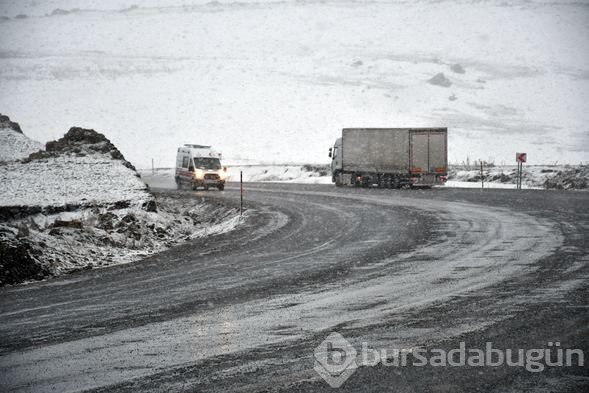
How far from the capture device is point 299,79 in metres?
104

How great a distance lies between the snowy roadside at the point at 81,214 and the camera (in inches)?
475

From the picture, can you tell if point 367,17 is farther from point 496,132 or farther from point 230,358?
point 230,358

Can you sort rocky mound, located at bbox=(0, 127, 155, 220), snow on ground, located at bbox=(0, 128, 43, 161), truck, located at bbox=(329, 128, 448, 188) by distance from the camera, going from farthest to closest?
truck, located at bbox=(329, 128, 448, 188) → snow on ground, located at bbox=(0, 128, 43, 161) → rocky mound, located at bbox=(0, 127, 155, 220)

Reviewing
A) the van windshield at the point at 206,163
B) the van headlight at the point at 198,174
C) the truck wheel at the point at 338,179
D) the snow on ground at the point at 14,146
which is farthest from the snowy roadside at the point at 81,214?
the truck wheel at the point at 338,179

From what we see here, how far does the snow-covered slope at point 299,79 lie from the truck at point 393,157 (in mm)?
37225

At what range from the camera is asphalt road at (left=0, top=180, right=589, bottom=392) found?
517 cm

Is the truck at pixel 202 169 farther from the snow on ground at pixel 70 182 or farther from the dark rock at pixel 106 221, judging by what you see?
the dark rock at pixel 106 221

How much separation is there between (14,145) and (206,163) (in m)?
11.0

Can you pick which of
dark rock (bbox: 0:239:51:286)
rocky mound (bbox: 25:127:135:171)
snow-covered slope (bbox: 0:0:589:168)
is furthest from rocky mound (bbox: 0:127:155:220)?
snow-covered slope (bbox: 0:0:589:168)

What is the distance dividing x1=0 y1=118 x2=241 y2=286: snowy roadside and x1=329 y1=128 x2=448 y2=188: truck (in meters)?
12.3

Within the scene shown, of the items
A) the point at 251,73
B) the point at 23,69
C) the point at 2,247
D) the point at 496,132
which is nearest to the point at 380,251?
the point at 2,247

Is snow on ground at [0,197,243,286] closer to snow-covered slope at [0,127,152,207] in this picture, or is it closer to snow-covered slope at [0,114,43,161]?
snow-covered slope at [0,127,152,207]

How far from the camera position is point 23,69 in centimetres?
10331

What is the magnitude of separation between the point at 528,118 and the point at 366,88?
80.9 ft
